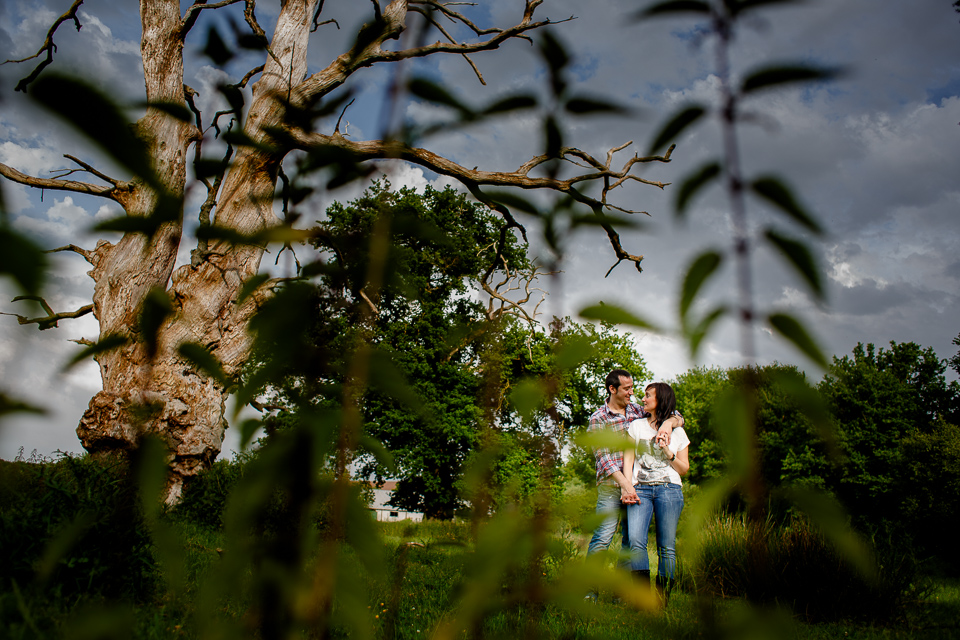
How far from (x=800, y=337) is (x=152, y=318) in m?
0.44

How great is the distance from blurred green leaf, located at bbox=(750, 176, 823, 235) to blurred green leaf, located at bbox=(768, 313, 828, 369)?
2.3 inches

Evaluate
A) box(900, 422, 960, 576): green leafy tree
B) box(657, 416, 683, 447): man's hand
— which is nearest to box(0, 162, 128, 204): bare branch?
box(657, 416, 683, 447): man's hand

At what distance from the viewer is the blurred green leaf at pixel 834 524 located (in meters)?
0.22

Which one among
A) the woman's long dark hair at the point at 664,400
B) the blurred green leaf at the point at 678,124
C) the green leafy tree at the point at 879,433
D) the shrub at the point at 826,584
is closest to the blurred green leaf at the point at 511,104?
the blurred green leaf at the point at 678,124

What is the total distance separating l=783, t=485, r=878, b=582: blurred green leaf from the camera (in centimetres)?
22

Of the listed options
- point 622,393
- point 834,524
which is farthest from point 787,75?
point 622,393

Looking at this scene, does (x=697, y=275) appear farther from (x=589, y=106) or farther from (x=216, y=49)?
(x=216, y=49)

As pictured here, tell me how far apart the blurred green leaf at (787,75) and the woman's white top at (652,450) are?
37 cm

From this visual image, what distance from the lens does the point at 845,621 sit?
3.49m

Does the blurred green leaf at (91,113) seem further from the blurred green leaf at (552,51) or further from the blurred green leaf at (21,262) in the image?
the blurred green leaf at (552,51)

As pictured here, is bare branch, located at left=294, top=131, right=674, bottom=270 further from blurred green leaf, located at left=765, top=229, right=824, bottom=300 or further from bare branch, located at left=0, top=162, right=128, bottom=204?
bare branch, located at left=0, top=162, right=128, bottom=204

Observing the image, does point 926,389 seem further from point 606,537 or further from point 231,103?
point 231,103

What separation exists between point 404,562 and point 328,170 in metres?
0.44

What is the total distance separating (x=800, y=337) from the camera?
265 mm
